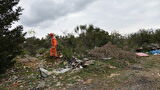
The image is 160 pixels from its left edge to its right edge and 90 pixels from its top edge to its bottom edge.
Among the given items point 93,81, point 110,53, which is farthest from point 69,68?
point 110,53

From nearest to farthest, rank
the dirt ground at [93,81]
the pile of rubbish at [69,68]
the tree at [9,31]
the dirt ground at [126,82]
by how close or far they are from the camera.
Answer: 1. the dirt ground at [126,82]
2. the dirt ground at [93,81]
3. the pile of rubbish at [69,68]
4. the tree at [9,31]

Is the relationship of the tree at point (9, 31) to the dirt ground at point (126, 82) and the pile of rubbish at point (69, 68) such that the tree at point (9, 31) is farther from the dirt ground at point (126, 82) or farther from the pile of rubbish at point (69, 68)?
the dirt ground at point (126, 82)

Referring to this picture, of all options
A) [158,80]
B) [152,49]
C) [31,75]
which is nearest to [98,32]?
[152,49]

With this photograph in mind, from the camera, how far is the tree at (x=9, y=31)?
12.0 meters

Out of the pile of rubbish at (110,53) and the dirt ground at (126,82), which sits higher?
the pile of rubbish at (110,53)

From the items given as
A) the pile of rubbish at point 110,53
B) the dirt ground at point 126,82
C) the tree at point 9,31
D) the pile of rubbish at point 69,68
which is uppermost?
the tree at point 9,31

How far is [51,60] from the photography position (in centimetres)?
1391

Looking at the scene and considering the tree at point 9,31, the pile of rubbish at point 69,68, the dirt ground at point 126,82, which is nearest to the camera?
the dirt ground at point 126,82

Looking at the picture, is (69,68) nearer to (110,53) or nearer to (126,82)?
(110,53)

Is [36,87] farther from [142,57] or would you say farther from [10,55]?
[142,57]

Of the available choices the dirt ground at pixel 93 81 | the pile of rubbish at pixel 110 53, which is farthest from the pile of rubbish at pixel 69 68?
the pile of rubbish at pixel 110 53

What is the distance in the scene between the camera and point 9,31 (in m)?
12.5

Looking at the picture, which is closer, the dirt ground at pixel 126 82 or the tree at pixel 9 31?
the dirt ground at pixel 126 82

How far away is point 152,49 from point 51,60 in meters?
7.99
